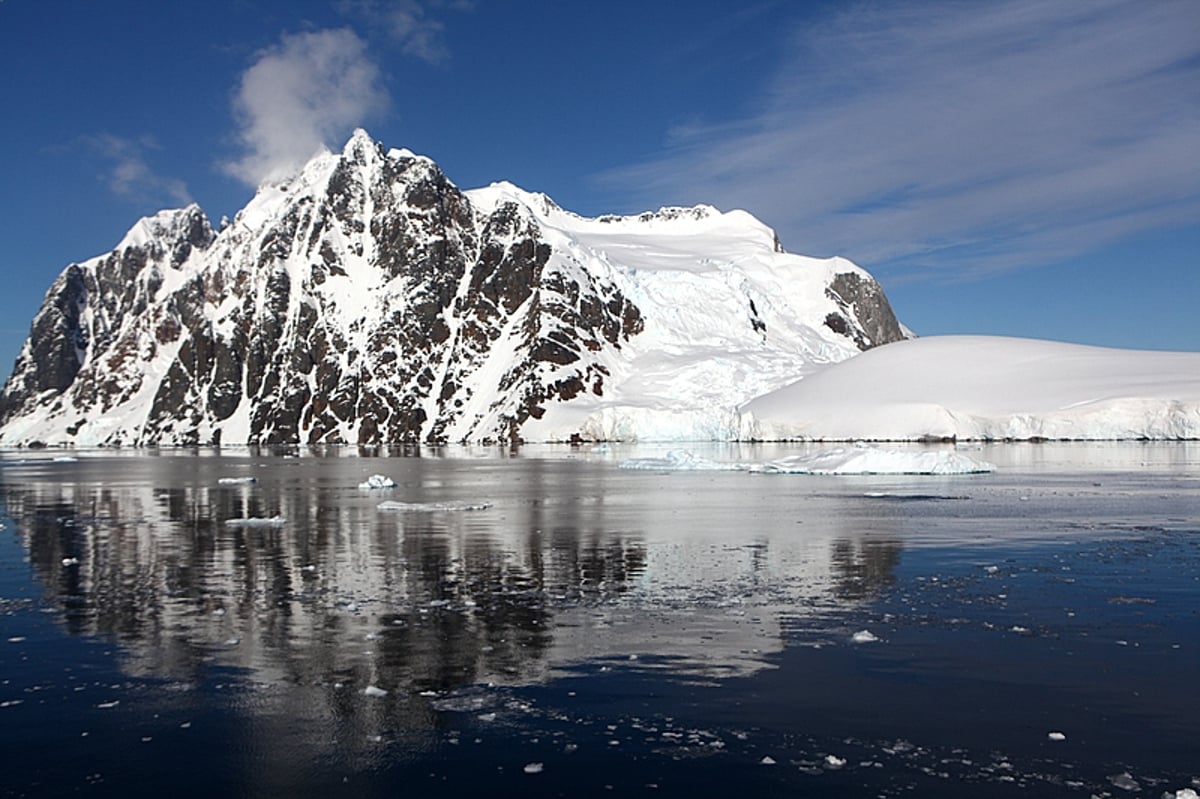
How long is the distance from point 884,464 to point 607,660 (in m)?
48.8

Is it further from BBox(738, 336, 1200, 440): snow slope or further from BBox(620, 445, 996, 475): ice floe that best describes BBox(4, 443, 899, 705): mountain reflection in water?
BBox(738, 336, 1200, 440): snow slope

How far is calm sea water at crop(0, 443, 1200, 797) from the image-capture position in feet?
31.2

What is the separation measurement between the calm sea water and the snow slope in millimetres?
86451

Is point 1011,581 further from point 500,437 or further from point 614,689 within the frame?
point 500,437

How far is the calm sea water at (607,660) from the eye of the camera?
9.51m

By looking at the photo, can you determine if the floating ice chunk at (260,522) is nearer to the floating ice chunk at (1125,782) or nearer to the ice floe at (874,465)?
the floating ice chunk at (1125,782)

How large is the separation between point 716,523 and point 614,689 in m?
19.1

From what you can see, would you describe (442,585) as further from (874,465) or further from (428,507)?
(874,465)

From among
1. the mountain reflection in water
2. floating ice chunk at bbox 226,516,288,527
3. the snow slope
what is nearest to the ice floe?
the mountain reflection in water

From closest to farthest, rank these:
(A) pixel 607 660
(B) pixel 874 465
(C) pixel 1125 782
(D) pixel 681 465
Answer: (C) pixel 1125 782 < (A) pixel 607 660 < (B) pixel 874 465 < (D) pixel 681 465

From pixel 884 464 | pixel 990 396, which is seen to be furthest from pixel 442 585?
pixel 990 396

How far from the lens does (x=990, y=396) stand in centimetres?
11894

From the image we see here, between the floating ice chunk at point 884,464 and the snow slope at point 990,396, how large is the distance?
56115 mm

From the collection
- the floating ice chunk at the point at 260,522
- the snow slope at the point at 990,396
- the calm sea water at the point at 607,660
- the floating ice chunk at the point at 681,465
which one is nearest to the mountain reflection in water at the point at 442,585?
the calm sea water at the point at 607,660
